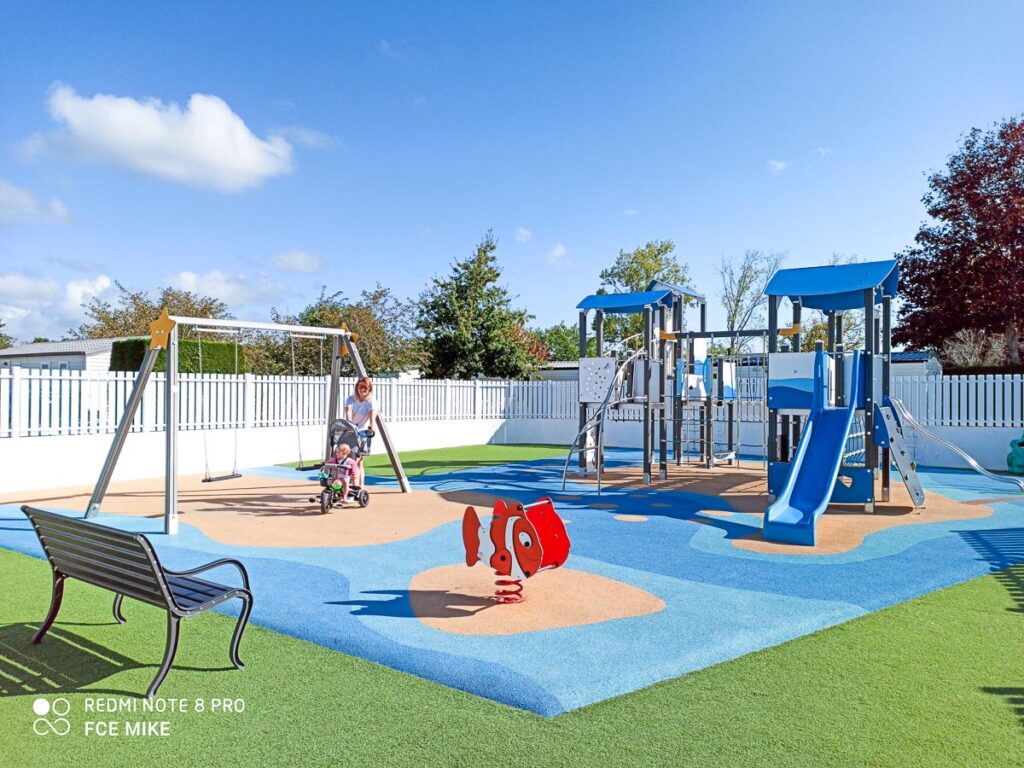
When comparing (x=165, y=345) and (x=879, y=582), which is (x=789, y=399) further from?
(x=165, y=345)

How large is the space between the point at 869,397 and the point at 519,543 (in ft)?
24.1

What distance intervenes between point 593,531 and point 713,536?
1.37 m

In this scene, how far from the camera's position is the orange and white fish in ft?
18.7

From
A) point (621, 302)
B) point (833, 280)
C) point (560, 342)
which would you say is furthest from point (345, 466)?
point (560, 342)

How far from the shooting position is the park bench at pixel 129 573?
4062 millimetres

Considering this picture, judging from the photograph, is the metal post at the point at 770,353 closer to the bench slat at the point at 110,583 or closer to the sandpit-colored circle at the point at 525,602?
the sandpit-colored circle at the point at 525,602

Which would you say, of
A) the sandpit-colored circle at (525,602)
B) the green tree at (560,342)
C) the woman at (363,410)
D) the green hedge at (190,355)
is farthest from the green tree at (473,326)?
the green tree at (560,342)

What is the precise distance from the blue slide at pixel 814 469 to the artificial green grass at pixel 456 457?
766 cm

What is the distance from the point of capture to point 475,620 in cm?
547

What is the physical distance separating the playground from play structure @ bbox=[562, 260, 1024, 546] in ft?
0.14

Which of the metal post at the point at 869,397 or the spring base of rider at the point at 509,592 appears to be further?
the metal post at the point at 869,397

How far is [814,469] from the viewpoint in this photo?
986 cm

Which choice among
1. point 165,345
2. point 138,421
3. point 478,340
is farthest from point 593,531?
point 478,340

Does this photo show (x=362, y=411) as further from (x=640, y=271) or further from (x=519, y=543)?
(x=640, y=271)
